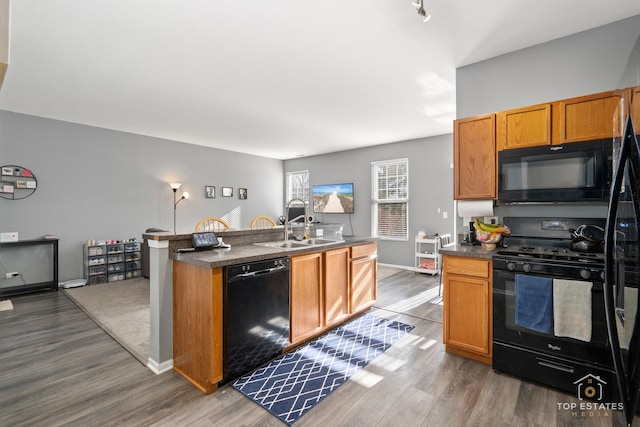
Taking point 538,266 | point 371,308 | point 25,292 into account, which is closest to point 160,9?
point 538,266

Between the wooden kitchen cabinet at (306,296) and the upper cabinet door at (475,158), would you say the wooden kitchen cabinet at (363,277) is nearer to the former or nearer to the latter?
the wooden kitchen cabinet at (306,296)

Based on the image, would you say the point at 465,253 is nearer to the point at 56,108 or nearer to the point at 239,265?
the point at 239,265

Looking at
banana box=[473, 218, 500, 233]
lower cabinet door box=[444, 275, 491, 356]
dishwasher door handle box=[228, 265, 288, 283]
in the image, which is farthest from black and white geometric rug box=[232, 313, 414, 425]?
banana box=[473, 218, 500, 233]

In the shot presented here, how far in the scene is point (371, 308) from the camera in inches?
145

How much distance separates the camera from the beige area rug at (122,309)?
2.80m

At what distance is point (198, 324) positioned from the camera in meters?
2.06

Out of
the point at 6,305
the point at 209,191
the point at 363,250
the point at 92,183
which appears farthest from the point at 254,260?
the point at 209,191

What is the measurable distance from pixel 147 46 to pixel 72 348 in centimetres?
277

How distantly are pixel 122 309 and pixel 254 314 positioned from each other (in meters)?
2.48

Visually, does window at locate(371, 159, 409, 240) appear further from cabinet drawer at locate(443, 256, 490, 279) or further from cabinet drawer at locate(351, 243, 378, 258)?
cabinet drawer at locate(443, 256, 490, 279)

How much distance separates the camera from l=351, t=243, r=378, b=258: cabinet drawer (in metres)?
3.26

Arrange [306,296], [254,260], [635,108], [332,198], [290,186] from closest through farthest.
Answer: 1. [635,108]
2. [254,260]
3. [306,296]
4. [332,198]
5. [290,186]

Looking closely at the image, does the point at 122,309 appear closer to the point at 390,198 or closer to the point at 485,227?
the point at 485,227

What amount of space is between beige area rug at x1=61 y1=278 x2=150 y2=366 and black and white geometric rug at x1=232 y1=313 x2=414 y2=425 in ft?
3.52
